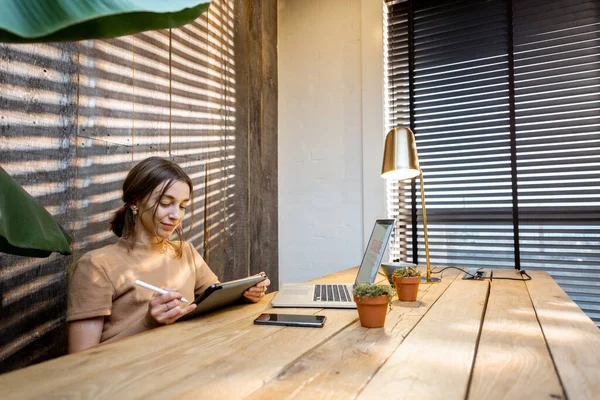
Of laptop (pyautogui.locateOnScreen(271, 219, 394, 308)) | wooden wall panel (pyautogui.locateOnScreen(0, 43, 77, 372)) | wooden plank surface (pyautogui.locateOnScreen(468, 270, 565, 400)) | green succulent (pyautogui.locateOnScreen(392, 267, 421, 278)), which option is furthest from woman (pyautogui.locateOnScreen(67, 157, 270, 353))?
wooden plank surface (pyautogui.locateOnScreen(468, 270, 565, 400))

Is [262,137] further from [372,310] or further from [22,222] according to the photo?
[22,222]

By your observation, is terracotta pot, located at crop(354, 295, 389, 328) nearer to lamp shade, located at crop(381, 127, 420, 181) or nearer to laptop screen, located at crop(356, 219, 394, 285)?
laptop screen, located at crop(356, 219, 394, 285)

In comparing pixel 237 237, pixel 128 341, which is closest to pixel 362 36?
pixel 237 237

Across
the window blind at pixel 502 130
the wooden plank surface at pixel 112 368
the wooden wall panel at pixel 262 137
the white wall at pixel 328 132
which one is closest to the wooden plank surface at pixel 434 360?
the wooden plank surface at pixel 112 368

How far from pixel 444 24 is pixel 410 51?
0.28 metres

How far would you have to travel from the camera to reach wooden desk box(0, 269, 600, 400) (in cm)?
66

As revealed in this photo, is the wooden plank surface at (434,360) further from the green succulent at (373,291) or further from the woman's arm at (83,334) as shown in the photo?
the woman's arm at (83,334)

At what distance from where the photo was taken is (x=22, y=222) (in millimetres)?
747

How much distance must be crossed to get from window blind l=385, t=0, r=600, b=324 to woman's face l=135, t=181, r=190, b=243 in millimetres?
1810

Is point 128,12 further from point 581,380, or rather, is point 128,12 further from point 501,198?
point 501,198

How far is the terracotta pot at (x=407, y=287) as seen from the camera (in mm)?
1435

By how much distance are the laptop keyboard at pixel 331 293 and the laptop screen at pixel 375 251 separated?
0.24 ft

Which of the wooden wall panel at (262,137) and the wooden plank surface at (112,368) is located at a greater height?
the wooden wall panel at (262,137)

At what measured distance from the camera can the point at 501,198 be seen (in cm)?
274
